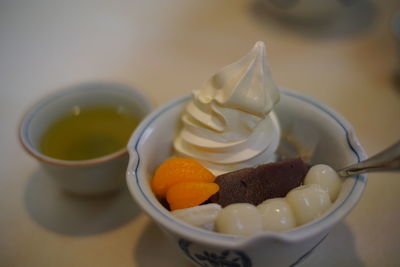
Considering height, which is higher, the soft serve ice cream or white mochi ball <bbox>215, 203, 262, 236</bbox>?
the soft serve ice cream

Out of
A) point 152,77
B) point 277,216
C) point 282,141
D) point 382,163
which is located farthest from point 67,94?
point 382,163

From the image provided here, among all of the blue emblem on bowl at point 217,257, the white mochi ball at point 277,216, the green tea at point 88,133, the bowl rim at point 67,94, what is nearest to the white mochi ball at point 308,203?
the white mochi ball at point 277,216

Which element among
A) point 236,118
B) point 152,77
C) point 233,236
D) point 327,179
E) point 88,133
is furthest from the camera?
point 152,77

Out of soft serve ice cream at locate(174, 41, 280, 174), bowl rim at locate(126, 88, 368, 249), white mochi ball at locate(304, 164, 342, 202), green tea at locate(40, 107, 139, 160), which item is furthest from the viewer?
green tea at locate(40, 107, 139, 160)

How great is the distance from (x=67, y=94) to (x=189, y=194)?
65cm

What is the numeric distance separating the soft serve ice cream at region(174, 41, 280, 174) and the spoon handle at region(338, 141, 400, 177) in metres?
0.25

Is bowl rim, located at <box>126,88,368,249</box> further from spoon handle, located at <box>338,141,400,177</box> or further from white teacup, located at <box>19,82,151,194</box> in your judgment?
white teacup, located at <box>19,82,151,194</box>

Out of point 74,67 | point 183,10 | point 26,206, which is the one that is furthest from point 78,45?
point 26,206

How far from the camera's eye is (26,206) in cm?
111

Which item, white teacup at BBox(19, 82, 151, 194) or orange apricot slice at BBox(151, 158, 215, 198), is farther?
white teacup at BBox(19, 82, 151, 194)

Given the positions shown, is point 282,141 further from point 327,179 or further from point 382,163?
point 382,163

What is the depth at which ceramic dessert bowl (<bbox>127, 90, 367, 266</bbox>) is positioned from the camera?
0.66 meters

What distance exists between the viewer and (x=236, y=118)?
928 millimetres

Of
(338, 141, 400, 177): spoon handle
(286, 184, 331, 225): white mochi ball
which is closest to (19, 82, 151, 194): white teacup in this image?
(286, 184, 331, 225): white mochi ball
